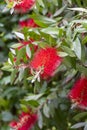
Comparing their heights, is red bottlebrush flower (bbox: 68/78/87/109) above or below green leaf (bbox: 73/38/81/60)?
below

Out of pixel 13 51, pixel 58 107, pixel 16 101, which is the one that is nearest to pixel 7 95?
pixel 16 101

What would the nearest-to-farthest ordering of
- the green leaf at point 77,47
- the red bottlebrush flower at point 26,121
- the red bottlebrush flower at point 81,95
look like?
the green leaf at point 77,47 → the red bottlebrush flower at point 81,95 → the red bottlebrush flower at point 26,121

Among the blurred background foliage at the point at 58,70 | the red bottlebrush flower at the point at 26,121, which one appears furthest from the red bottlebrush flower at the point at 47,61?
the red bottlebrush flower at the point at 26,121

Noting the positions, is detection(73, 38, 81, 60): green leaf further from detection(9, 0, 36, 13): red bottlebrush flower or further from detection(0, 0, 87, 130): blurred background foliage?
detection(9, 0, 36, 13): red bottlebrush flower

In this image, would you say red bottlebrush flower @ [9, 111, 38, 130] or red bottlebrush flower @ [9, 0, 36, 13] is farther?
red bottlebrush flower @ [9, 111, 38, 130]

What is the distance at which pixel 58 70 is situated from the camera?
173 centimetres

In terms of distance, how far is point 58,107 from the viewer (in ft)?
7.02

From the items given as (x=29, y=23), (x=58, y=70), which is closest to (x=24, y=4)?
(x=58, y=70)

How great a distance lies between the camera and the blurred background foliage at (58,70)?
150cm

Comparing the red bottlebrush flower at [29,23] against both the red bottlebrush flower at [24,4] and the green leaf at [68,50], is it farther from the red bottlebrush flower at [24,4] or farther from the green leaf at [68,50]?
the green leaf at [68,50]

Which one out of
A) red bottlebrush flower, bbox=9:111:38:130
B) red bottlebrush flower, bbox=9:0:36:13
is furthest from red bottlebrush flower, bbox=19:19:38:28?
red bottlebrush flower, bbox=9:111:38:130

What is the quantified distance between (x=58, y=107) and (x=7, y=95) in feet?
1.98

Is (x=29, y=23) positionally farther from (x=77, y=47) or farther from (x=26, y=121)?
(x=77, y=47)

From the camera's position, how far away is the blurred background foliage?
1.50 meters
